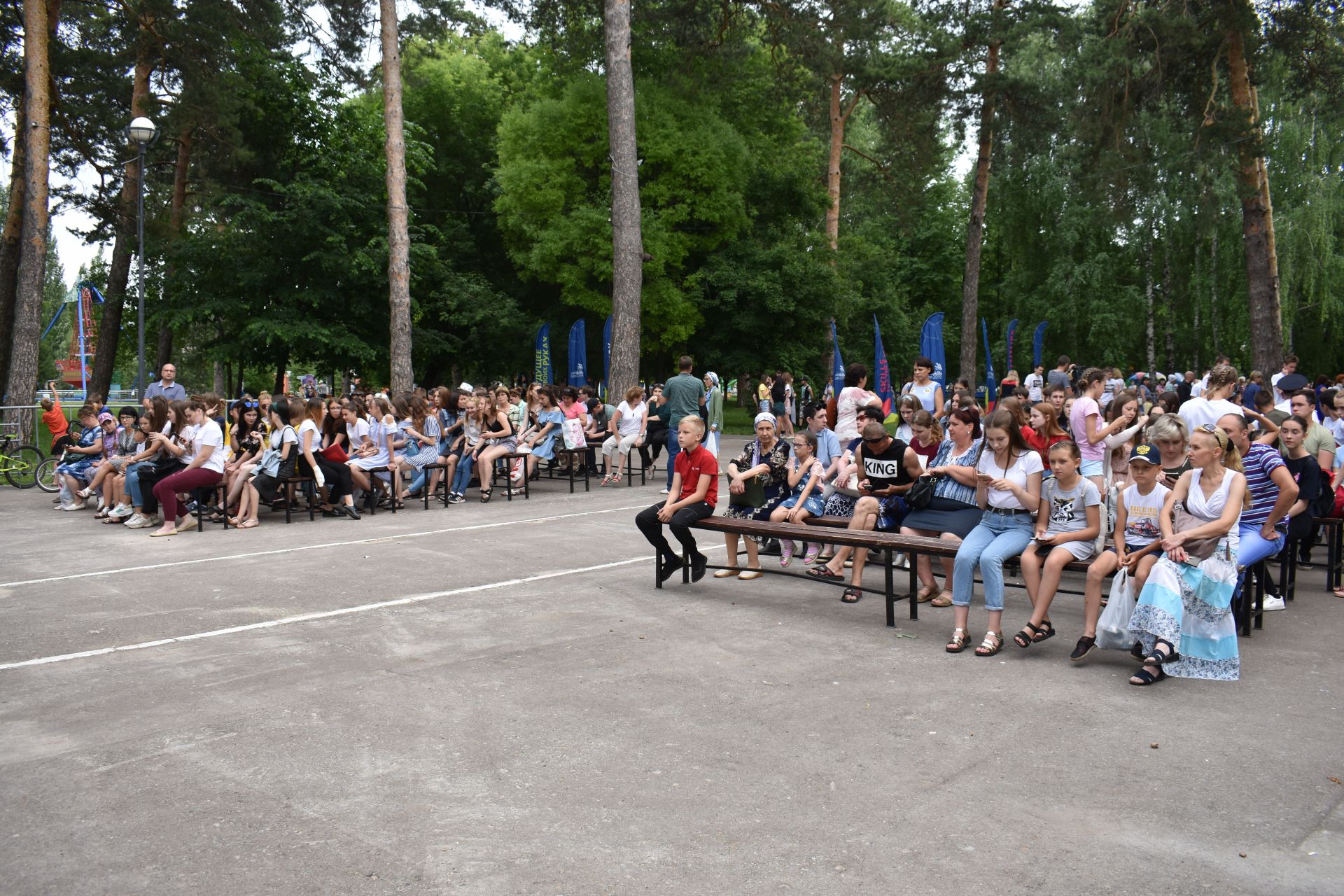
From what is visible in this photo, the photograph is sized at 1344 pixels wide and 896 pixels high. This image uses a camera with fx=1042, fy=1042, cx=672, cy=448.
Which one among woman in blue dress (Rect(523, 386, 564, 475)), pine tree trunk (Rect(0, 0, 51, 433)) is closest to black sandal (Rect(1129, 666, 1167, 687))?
woman in blue dress (Rect(523, 386, 564, 475))

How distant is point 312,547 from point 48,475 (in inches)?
328

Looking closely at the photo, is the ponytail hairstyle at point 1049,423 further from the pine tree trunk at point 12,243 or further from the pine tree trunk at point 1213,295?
the pine tree trunk at point 1213,295

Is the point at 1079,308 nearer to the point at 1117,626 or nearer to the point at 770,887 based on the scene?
the point at 1117,626

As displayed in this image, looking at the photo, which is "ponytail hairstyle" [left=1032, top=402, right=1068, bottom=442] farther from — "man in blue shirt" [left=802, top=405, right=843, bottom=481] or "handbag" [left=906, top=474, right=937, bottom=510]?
"man in blue shirt" [left=802, top=405, right=843, bottom=481]

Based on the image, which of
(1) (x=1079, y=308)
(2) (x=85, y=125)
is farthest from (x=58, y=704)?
(1) (x=1079, y=308)

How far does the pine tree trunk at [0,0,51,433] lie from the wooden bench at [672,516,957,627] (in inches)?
647

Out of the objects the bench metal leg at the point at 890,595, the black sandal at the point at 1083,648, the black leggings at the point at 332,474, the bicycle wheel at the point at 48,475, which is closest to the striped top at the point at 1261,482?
the black sandal at the point at 1083,648

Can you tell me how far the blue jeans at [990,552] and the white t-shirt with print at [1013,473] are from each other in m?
0.10

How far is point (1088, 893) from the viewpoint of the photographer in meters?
3.51

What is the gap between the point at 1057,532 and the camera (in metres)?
6.79

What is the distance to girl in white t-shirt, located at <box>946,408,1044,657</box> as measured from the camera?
260 inches

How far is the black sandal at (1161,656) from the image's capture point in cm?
590

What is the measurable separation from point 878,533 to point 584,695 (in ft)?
9.70

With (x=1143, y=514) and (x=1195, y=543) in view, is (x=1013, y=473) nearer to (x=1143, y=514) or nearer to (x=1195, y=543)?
(x=1143, y=514)
